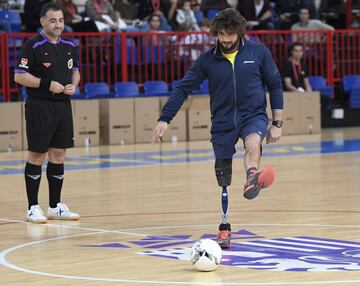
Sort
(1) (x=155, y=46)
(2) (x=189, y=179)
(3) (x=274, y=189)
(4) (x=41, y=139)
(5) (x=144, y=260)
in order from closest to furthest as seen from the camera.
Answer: (5) (x=144, y=260)
(4) (x=41, y=139)
(3) (x=274, y=189)
(2) (x=189, y=179)
(1) (x=155, y=46)

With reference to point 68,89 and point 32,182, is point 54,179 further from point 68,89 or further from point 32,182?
point 68,89

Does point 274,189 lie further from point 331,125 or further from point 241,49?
point 331,125

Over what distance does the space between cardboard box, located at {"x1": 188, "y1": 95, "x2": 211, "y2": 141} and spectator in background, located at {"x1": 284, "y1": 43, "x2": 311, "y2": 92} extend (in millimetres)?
2517

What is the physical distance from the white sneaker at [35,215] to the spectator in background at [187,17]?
47.1ft

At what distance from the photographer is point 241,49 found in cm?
991

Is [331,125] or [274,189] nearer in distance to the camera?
[274,189]

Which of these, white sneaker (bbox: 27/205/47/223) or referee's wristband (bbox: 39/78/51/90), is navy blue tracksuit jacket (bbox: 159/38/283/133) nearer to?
referee's wristband (bbox: 39/78/51/90)

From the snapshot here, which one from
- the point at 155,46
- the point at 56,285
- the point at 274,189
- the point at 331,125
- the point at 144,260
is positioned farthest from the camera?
the point at 331,125

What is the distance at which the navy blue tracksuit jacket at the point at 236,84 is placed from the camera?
32.4 feet

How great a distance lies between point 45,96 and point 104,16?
1261 cm

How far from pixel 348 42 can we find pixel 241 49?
708 inches

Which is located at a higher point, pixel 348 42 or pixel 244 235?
pixel 348 42

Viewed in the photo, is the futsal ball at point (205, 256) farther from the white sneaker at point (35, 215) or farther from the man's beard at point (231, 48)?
the white sneaker at point (35, 215)

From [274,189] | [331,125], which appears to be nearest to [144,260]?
[274,189]
